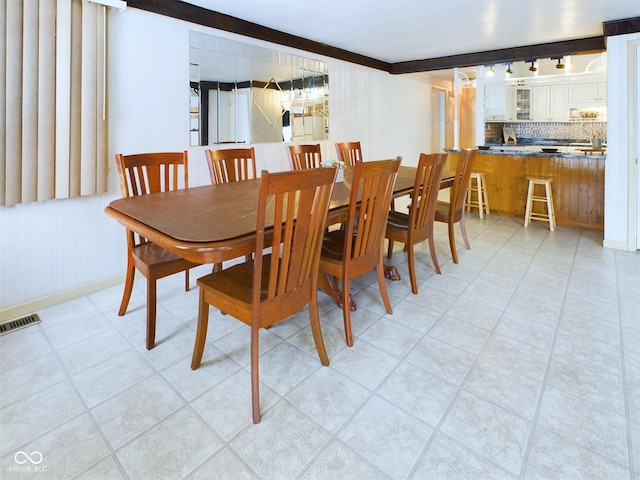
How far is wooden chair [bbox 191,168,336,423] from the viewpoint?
1484 mm

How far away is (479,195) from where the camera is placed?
523 centimetres

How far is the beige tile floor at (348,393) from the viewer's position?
1.43m

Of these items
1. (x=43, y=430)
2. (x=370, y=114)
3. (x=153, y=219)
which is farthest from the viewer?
(x=370, y=114)

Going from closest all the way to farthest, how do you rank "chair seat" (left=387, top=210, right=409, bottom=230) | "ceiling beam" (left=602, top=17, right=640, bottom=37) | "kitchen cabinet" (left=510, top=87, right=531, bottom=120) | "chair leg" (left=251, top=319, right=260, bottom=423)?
"chair leg" (left=251, top=319, right=260, bottom=423) → "chair seat" (left=387, top=210, right=409, bottom=230) → "ceiling beam" (left=602, top=17, right=640, bottom=37) → "kitchen cabinet" (left=510, top=87, right=531, bottom=120)

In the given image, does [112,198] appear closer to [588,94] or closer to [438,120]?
[438,120]

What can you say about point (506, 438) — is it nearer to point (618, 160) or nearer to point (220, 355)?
point (220, 355)

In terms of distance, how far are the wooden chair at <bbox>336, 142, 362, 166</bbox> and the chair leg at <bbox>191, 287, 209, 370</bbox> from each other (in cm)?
269

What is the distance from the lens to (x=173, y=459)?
1440 millimetres

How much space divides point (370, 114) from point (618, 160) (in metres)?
3.17

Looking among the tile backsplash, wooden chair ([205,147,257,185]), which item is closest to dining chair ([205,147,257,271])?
wooden chair ([205,147,257,185])

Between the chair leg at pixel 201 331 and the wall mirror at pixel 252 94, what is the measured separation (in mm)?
2083

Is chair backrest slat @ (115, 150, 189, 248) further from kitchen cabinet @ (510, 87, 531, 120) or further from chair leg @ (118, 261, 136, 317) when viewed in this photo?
kitchen cabinet @ (510, 87, 531, 120)

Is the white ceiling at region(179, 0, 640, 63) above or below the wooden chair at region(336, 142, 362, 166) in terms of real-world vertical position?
above

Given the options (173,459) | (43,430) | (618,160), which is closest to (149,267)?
(43,430)
